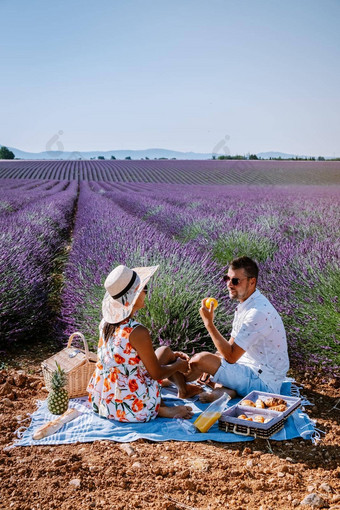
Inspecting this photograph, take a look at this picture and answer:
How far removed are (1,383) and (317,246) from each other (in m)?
3.11

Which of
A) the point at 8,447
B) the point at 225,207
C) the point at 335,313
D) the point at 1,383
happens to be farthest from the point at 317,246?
the point at 225,207

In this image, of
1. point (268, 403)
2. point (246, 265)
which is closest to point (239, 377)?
point (268, 403)

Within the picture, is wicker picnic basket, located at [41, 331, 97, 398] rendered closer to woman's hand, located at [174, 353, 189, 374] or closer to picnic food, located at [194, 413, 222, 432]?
woman's hand, located at [174, 353, 189, 374]

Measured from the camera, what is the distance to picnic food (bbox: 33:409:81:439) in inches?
109

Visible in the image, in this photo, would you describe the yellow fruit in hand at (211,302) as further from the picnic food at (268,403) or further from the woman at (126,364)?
the picnic food at (268,403)

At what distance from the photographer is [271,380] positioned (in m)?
3.24

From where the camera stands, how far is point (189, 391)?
11.2ft

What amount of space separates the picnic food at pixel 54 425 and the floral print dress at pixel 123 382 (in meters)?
0.16

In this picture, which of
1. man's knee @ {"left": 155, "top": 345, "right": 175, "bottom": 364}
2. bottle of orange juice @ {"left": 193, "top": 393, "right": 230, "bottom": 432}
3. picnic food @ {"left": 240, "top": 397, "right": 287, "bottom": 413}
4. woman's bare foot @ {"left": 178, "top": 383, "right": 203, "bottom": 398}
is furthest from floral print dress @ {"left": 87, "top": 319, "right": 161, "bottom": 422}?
picnic food @ {"left": 240, "top": 397, "right": 287, "bottom": 413}

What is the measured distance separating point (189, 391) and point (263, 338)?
0.61 m

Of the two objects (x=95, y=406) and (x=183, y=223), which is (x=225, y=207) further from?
(x=95, y=406)

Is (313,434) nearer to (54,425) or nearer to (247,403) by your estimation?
(247,403)

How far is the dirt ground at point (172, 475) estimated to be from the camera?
213 cm

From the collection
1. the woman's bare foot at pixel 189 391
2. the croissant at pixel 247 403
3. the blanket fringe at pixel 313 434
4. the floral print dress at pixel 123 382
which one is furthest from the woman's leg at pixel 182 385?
the blanket fringe at pixel 313 434
